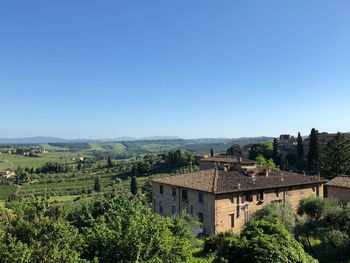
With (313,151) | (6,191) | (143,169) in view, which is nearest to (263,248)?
(313,151)

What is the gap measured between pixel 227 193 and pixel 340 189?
15237 mm

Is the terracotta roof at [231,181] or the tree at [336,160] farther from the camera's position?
the tree at [336,160]

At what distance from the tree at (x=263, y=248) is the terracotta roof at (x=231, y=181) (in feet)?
59.5

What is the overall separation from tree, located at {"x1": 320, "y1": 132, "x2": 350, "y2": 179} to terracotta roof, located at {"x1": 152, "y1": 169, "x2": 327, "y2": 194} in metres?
21.1

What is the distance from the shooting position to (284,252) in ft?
51.0

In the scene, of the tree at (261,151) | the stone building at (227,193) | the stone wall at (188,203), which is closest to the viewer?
the stone wall at (188,203)

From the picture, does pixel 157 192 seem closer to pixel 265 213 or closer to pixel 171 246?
pixel 265 213

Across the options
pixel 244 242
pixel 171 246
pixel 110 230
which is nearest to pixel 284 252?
pixel 244 242

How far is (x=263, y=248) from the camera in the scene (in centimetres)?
1562

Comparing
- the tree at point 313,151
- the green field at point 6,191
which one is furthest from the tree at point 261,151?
the green field at point 6,191

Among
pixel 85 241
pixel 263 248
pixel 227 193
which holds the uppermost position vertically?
pixel 85 241

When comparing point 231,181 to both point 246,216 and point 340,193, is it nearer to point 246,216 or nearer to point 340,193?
point 246,216

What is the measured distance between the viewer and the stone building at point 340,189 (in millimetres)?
41062

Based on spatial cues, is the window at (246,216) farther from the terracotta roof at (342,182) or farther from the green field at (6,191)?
the green field at (6,191)
